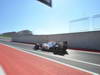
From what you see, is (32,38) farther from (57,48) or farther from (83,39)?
(57,48)

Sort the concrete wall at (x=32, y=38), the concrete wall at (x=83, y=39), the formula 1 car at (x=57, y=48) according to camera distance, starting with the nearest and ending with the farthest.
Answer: the formula 1 car at (x=57, y=48), the concrete wall at (x=83, y=39), the concrete wall at (x=32, y=38)

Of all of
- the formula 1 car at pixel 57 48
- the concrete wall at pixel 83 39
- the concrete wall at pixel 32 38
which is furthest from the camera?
the concrete wall at pixel 32 38

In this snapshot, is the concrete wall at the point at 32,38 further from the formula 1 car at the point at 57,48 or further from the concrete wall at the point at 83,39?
the formula 1 car at the point at 57,48

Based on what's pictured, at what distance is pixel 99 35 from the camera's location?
16.3 metres

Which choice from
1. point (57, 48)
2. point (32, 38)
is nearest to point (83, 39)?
point (57, 48)

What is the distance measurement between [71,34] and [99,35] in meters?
4.97

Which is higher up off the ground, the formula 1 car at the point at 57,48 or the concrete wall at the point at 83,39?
the concrete wall at the point at 83,39

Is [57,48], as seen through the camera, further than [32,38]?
No

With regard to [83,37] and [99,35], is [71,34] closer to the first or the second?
[83,37]

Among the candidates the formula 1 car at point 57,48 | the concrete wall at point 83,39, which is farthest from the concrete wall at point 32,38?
the formula 1 car at point 57,48

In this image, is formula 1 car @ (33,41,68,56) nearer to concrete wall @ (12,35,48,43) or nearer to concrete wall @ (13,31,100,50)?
concrete wall @ (13,31,100,50)

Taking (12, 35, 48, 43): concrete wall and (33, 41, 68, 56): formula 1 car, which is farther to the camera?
(12, 35, 48, 43): concrete wall

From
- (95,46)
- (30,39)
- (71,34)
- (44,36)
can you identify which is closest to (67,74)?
(95,46)

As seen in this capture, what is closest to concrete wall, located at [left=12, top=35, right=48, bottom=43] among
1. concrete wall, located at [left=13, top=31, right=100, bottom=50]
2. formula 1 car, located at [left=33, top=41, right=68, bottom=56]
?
concrete wall, located at [left=13, top=31, right=100, bottom=50]
